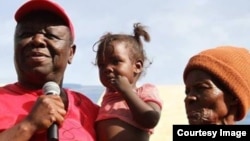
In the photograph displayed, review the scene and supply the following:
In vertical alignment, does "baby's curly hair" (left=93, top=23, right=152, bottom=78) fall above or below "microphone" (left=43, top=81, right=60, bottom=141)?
above

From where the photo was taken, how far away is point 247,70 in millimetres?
3309

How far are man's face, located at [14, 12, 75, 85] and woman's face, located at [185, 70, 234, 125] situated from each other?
91 cm

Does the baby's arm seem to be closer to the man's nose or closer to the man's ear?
the man's ear

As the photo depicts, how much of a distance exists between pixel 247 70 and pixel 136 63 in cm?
105

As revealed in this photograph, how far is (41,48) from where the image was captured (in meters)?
3.80

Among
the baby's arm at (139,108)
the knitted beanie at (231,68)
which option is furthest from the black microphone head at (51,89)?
the knitted beanie at (231,68)

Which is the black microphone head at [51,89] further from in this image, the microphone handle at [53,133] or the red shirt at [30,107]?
the red shirt at [30,107]

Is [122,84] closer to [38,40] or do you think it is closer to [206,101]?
[38,40]

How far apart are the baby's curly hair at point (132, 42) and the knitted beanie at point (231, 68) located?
88 centimetres

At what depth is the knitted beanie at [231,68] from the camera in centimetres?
325

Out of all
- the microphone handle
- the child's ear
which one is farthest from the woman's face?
the child's ear

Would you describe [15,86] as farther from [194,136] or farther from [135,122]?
[194,136]

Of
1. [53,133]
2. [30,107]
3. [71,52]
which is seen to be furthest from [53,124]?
[71,52]

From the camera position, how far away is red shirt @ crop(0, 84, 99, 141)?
3.69 m
